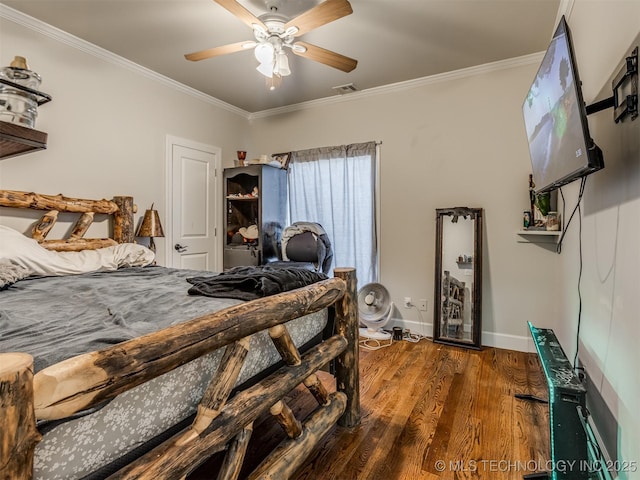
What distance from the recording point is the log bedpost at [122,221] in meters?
3.09

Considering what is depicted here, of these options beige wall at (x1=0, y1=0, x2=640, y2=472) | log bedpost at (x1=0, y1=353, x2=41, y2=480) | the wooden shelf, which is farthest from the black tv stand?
the wooden shelf

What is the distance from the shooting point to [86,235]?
116 inches

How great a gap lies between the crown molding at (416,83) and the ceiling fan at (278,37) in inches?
54.2

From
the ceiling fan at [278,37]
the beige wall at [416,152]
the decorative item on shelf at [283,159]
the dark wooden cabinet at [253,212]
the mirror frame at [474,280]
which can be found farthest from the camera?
the decorative item on shelf at [283,159]

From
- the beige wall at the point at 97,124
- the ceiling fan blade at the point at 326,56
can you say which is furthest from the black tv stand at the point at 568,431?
the beige wall at the point at 97,124

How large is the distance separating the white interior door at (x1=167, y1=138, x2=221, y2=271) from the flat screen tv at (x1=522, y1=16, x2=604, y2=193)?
329 cm

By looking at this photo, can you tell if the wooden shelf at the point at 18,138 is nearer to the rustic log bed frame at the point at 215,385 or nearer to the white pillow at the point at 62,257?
the white pillow at the point at 62,257

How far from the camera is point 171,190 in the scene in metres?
3.71

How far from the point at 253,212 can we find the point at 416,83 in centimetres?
240

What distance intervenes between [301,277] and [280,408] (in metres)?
0.62

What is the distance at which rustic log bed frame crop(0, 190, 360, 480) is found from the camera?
0.61 metres

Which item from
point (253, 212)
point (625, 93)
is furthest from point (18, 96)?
point (625, 93)

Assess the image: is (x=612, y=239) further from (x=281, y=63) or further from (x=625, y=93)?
(x=281, y=63)

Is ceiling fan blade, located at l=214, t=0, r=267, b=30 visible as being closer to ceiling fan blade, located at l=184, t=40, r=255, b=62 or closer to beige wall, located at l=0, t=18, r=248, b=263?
ceiling fan blade, located at l=184, t=40, r=255, b=62
